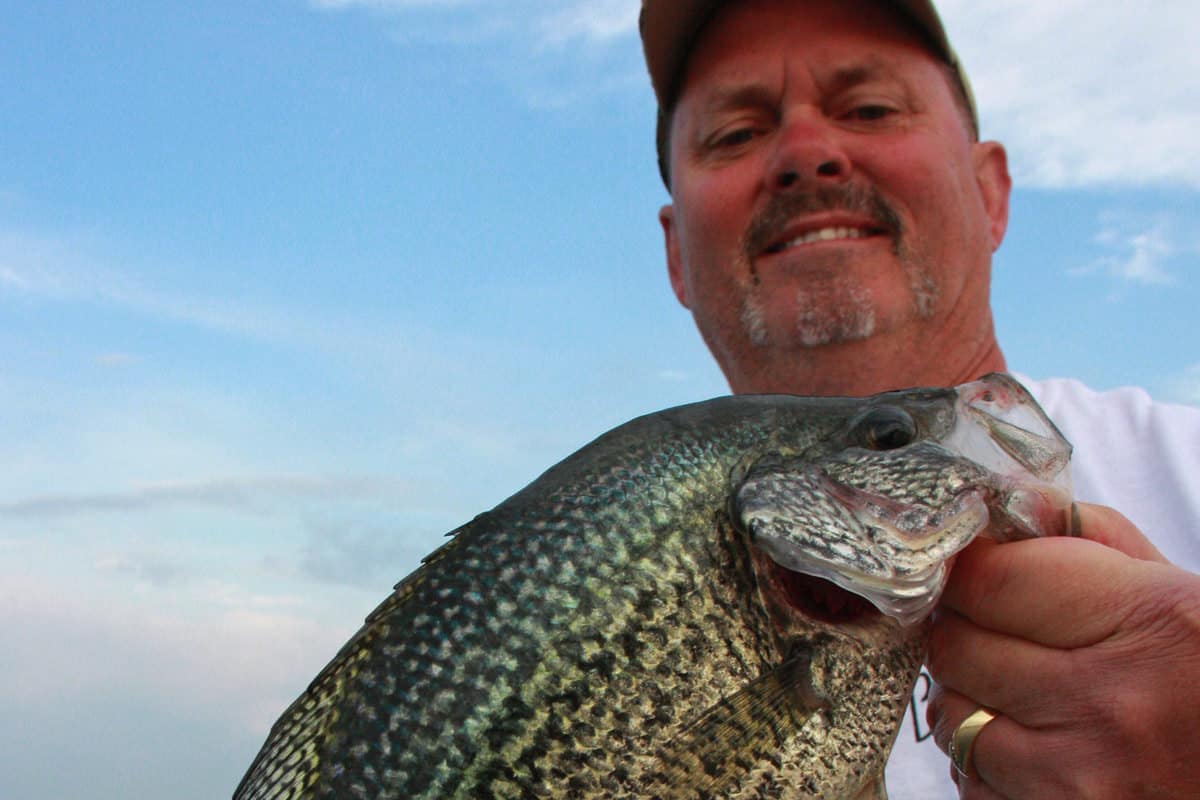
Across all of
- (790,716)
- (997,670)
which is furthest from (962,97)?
(790,716)

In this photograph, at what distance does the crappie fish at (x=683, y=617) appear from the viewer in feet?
5.36

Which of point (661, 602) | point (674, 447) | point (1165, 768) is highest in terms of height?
point (674, 447)

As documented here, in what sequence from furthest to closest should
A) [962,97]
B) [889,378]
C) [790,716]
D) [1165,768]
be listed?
[962,97]
[889,378]
[1165,768]
[790,716]

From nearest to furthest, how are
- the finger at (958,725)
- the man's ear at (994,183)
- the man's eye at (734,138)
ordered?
the finger at (958,725) → the man's eye at (734,138) → the man's ear at (994,183)

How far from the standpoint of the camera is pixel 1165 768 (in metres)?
1.88

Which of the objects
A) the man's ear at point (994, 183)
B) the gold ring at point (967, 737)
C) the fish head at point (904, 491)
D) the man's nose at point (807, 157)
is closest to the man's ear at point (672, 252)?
the man's nose at point (807, 157)

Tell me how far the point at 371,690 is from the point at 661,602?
1.70 ft

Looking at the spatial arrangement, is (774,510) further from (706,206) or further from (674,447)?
(706,206)

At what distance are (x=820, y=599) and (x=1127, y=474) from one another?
2458mm

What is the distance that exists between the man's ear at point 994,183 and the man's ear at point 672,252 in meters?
1.43

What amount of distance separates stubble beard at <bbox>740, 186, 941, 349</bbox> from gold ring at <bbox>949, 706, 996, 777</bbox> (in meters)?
2.10

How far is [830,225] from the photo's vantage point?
3.96 meters

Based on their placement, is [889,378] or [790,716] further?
[889,378]

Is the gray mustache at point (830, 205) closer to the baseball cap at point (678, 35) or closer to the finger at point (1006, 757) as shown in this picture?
the baseball cap at point (678, 35)
